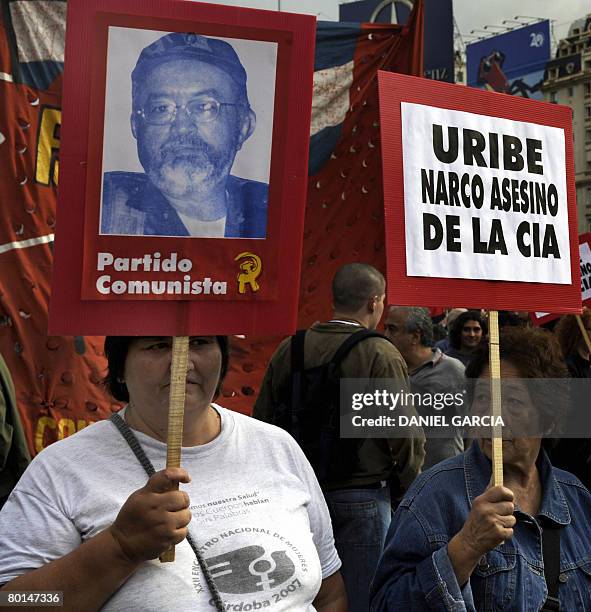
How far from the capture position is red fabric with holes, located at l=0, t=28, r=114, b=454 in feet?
13.7

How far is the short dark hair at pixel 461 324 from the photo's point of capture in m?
6.53

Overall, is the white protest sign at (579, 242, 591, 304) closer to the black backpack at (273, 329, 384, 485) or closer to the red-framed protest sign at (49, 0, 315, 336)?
the black backpack at (273, 329, 384, 485)

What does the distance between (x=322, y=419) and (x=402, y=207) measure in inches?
67.1

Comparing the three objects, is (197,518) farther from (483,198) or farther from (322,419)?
(322,419)

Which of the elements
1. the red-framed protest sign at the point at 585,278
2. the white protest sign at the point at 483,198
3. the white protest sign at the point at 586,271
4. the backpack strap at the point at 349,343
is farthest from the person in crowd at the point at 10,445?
the white protest sign at the point at 586,271

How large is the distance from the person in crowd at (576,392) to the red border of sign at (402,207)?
81cm

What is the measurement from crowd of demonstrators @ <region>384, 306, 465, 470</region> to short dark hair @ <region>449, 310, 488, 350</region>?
4.44 ft

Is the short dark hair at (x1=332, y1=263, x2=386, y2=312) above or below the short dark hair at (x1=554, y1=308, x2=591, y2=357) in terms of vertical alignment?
above

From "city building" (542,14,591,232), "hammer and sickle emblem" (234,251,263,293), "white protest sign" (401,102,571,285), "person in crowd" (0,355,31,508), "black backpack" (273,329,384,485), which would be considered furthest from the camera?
"city building" (542,14,591,232)

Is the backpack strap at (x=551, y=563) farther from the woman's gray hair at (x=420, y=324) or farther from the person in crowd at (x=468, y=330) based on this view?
the person in crowd at (x=468, y=330)

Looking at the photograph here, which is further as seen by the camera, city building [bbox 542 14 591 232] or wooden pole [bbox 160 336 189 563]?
city building [bbox 542 14 591 232]


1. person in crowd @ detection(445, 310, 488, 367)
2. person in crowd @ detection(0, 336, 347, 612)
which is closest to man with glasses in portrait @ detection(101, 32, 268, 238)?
person in crowd @ detection(0, 336, 347, 612)

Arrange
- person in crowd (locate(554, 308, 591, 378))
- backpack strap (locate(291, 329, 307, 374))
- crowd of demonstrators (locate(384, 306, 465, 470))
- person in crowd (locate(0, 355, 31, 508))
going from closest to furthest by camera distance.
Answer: person in crowd (locate(0, 355, 31, 508)), backpack strap (locate(291, 329, 307, 374)), person in crowd (locate(554, 308, 591, 378)), crowd of demonstrators (locate(384, 306, 465, 470))

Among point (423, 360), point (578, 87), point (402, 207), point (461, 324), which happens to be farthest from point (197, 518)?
point (578, 87)
